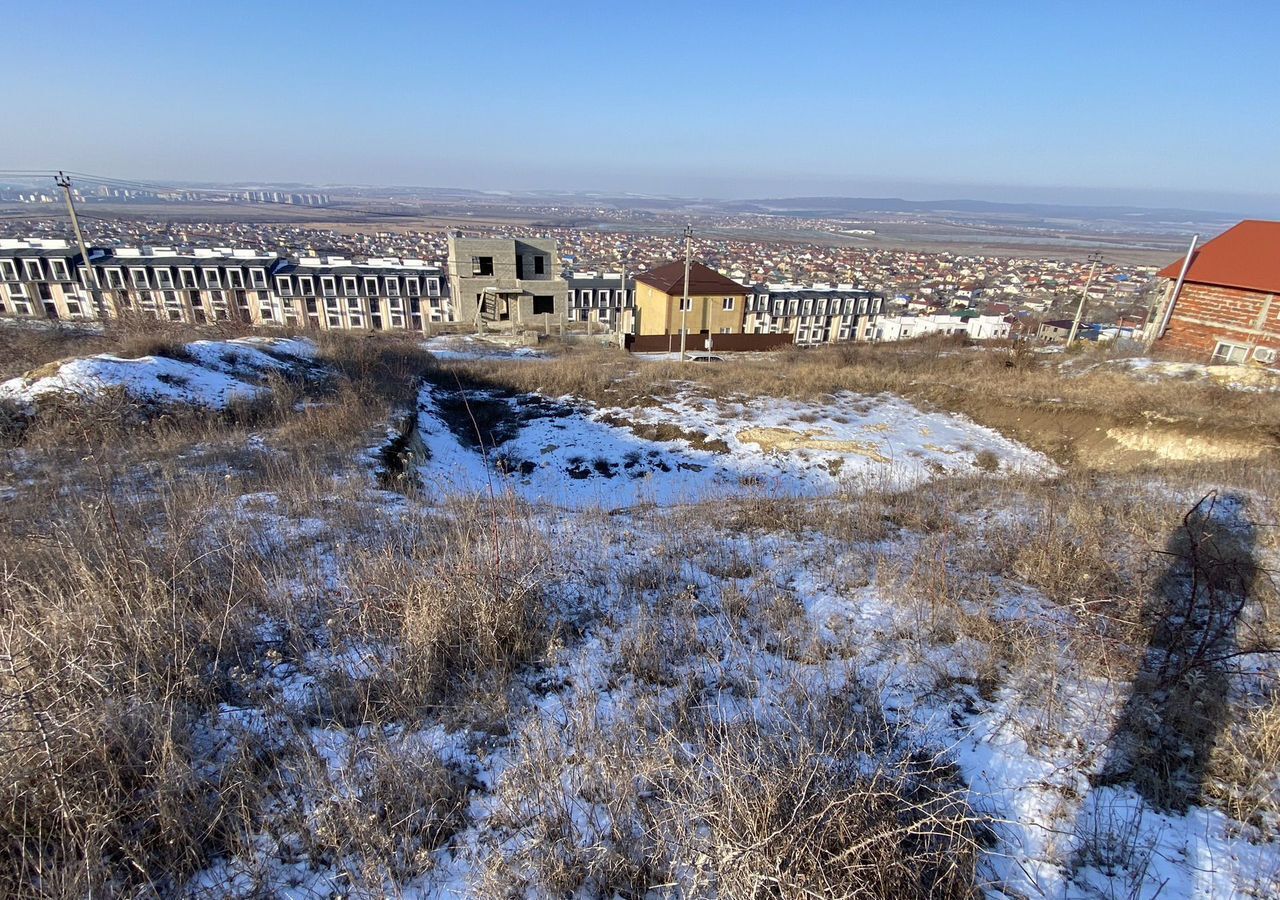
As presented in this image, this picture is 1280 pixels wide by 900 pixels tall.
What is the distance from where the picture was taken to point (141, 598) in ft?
9.25

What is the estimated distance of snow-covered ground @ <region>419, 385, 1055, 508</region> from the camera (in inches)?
402

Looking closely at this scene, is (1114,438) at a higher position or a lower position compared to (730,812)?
lower

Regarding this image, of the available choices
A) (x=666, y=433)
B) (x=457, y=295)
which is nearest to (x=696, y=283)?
(x=457, y=295)

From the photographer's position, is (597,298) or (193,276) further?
(597,298)

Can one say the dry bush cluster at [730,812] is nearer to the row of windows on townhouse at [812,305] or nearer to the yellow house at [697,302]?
the yellow house at [697,302]

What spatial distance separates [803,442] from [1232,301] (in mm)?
17940

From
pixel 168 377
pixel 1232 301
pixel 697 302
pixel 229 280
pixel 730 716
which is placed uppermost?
pixel 1232 301

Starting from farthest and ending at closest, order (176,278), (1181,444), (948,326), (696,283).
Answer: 1. (948,326)
2. (176,278)
3. (696,283)
4. (1181,444)

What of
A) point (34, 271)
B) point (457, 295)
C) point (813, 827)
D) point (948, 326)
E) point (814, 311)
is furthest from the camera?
point (814, 311)

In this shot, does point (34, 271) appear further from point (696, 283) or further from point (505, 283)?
point (696, 283)

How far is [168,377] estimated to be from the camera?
937cm

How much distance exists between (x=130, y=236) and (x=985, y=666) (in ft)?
350

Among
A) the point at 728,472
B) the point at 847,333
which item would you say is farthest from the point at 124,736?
the point at 847,333

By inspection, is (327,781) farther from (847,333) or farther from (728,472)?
(847,333)
